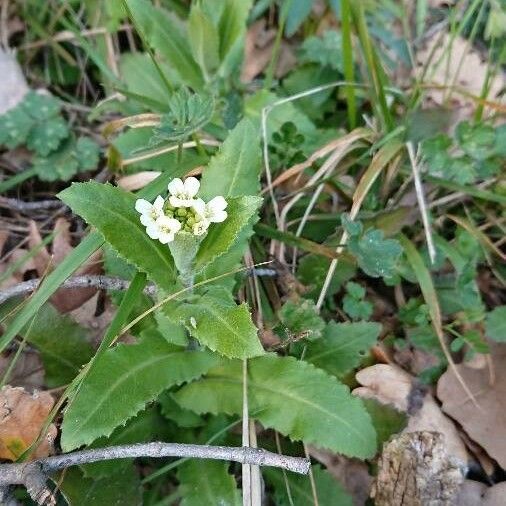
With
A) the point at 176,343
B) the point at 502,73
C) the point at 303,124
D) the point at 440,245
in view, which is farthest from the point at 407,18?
the point at 176,343

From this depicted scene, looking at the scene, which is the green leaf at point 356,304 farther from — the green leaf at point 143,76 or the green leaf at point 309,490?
the green leaf at point 143,76

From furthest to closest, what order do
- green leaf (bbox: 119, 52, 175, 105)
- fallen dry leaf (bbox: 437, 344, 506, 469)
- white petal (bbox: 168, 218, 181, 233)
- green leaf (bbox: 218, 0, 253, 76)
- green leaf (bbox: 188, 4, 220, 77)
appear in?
green leaf (bbox: 119, 52, 175, 105) < green leaf (bbox: 218, 0, 253, 76) < green leaf (bbox: 188, 4, 220, 77) < fallen dry leaf (bbox: 437, 344, 506, 469) < white petal (bbox: 168, 218, 181, 233)

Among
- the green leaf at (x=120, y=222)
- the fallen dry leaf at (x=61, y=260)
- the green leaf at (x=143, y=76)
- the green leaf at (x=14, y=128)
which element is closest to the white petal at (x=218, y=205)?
the green leaf at (x=120, y=222)

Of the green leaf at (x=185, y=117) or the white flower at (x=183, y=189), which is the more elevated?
the white flower at (x=183, y=189)

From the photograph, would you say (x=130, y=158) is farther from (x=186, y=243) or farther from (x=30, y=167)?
(x=186, y=243)

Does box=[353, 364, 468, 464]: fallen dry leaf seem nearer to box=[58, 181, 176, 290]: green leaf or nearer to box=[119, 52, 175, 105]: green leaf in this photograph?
box=[58, 181, 176, 290]: green leaf

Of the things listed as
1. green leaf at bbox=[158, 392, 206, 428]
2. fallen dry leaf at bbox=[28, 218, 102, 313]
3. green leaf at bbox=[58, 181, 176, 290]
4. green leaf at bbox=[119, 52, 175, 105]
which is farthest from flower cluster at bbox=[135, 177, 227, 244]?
green leaf at bbox=[119, 52, 175, 105]
